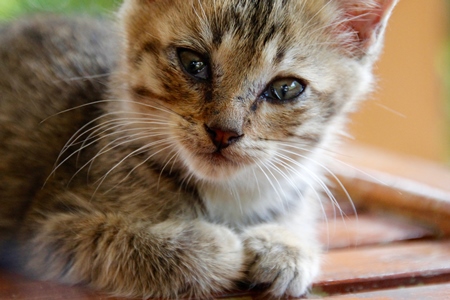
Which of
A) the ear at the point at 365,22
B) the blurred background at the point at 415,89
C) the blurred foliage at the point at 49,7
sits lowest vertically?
the blurred background at the point at 415,89

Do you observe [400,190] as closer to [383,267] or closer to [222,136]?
[383,267]

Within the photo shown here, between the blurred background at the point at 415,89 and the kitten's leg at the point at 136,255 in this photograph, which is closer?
the kitten's leg at the point at 136,255

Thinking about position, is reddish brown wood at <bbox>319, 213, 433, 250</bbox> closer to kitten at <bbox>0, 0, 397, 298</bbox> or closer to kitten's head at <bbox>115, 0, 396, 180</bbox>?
kitten at <bbox>0, 0, 397, 298</bbox>

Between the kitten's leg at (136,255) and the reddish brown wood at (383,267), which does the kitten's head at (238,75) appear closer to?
the kitten's leg at (136,255)

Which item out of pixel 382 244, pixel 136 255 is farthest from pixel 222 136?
pixel 382 244

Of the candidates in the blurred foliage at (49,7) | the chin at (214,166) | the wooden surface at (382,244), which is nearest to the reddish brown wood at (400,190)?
the wooden surface at (382,244)

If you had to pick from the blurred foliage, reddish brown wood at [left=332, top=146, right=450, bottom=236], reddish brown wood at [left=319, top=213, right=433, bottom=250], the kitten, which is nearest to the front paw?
the kitten
